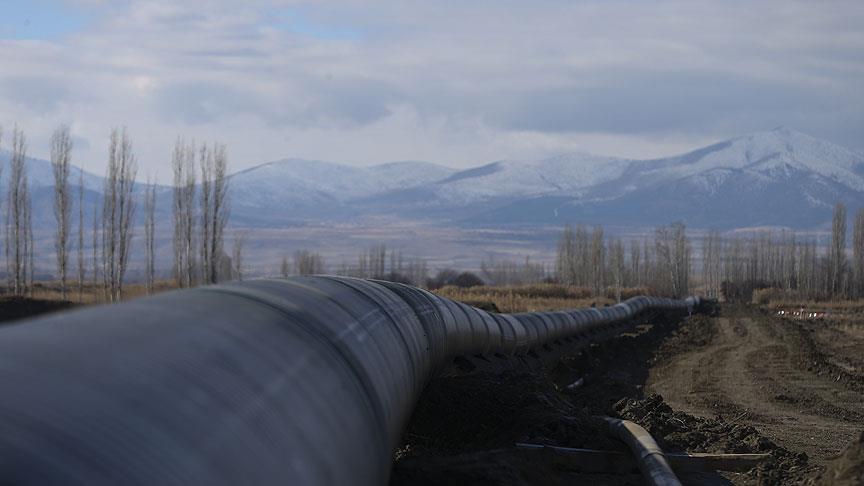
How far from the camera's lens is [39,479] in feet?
9.34

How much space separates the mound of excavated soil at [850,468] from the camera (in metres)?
5.83

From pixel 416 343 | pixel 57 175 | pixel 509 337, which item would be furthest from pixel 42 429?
pixel 57 175

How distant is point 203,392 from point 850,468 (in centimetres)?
353

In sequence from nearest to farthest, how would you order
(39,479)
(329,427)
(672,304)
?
(39,479), (329,427), (672,304)

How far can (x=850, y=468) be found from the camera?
5.92 metres

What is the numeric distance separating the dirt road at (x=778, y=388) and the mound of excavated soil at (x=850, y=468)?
4394mm

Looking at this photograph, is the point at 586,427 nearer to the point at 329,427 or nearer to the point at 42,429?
the point at 329,427

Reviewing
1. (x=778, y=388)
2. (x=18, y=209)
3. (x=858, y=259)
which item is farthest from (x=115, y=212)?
(x=858, y=259)

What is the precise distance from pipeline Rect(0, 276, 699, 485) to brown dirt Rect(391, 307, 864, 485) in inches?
77.9

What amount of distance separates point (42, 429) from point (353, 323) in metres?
3.69

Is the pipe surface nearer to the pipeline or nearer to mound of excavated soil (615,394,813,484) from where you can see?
mound of excavated soil (615,394,813,484)

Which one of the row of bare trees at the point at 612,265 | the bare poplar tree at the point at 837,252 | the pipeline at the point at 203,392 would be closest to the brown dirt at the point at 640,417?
the pipeline at the point at 203,392

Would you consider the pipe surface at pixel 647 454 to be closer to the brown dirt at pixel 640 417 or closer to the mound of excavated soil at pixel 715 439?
the brown dirt at pixel 640 417

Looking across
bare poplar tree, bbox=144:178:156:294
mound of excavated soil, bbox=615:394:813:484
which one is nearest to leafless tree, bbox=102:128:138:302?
bare poplar tree, bbox=144:178:156:294
